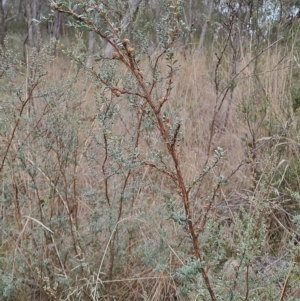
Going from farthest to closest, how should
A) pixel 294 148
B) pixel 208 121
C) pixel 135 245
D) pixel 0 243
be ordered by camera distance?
1. pixel 208 121
2. pixel 294 148
3. pixel 0 243
4. pixel 135 245

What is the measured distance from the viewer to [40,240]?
5.33 ft

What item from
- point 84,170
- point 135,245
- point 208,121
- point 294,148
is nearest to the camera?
point 135,245

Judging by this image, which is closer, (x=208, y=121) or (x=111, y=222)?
(x=111, y=222)

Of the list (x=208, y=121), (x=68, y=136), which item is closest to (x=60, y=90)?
(x=68, y=136)

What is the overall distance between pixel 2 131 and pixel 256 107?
→ 4.78 ft

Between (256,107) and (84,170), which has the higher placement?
(256,107)

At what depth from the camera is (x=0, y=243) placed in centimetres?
194

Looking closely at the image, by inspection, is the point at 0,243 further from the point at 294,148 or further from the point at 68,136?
the point at 294,148

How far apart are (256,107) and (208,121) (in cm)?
66

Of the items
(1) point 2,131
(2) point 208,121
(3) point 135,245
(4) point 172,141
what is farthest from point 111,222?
(2) point 208,121

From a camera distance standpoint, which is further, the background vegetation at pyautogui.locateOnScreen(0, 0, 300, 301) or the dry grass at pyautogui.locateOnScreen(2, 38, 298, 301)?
the dry grass at pyautogui.locateOnScreen(2, 38, 298, 301)

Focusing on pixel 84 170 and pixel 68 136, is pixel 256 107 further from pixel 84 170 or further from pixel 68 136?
pixel 68 136

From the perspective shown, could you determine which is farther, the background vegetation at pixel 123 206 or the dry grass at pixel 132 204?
the dry grass at pixel 132 204

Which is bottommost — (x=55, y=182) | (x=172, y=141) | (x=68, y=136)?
(x=55, y=182)
